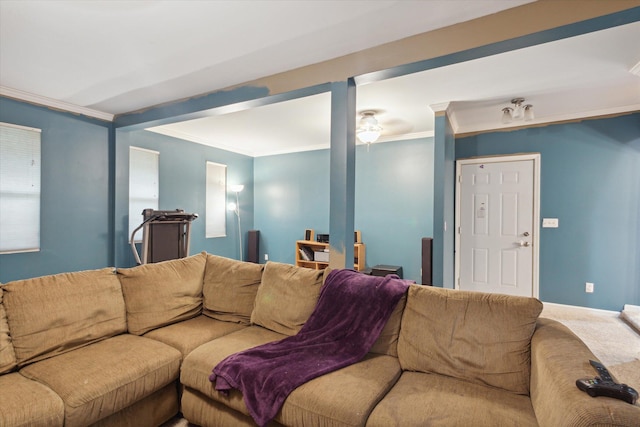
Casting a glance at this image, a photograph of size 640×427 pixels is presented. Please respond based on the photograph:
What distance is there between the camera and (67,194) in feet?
11.8

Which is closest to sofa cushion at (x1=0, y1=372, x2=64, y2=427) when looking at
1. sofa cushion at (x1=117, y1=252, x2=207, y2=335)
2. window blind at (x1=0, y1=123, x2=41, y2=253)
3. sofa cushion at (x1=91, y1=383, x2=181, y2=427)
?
sofa cushion at (x1=91, y1=383, x2=181, y2=427)

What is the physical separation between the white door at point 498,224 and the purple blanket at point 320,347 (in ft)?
10.3

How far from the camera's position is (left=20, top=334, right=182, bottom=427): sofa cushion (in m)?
1.42

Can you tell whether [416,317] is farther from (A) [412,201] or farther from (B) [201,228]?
(B) [201,228]

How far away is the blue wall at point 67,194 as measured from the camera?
3.31 metres

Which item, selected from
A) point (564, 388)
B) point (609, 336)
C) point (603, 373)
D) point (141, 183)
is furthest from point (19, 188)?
point (609, 336)

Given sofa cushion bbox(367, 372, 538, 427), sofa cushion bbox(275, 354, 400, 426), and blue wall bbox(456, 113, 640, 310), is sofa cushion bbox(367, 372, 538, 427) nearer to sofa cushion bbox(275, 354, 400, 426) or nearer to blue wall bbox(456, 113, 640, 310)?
sofa cushion bbox(275, 354, 400, 426)

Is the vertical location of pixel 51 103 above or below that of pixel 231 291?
above

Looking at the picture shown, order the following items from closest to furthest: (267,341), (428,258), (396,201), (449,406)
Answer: (449,406) → (267,341) → (428,258) → (396,201)

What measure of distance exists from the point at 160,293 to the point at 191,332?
1.30ft

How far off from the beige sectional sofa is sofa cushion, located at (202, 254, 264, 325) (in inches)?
1.3

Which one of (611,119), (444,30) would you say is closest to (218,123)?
(444,30)

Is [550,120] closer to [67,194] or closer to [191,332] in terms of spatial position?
[191,332]

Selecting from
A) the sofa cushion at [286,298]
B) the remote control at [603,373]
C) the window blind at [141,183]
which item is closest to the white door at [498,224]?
the sofa cushion at [286,298]
